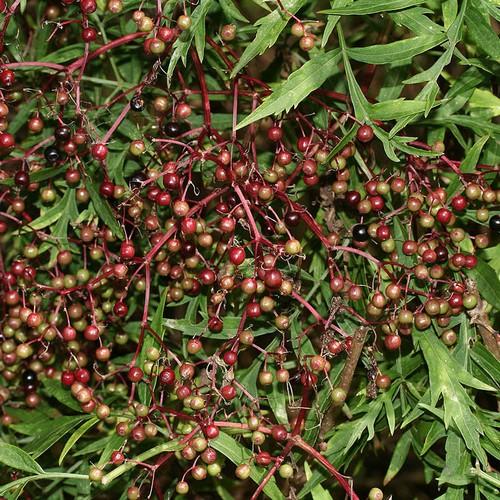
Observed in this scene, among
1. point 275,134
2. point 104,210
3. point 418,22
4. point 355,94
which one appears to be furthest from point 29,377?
point 418,22

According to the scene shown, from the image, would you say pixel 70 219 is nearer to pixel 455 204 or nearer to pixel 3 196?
pixel 3 196

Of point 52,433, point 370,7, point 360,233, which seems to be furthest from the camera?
point 52,433

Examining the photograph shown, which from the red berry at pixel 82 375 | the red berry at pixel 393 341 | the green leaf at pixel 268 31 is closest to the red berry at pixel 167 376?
the red berry at pixel 82 375

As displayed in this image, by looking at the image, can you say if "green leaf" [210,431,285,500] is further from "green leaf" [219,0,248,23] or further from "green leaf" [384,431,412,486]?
"green leaf" [219,0,248,23]

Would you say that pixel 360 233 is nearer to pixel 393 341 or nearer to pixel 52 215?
pixel 393 341

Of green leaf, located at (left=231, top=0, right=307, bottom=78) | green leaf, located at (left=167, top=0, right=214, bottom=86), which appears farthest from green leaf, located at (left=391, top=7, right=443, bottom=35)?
green leaf, located at (left=167, top=0, right=214, bottom=86)

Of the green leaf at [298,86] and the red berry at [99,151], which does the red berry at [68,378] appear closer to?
the red berry at [99,151]
